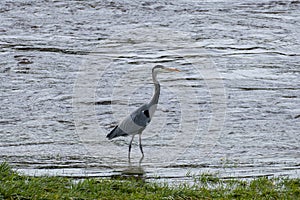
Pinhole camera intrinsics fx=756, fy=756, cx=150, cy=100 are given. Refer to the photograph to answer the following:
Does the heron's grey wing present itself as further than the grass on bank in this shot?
Yes

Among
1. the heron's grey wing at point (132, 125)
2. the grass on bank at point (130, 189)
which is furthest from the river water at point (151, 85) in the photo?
the grass on bank at point (130, 189)

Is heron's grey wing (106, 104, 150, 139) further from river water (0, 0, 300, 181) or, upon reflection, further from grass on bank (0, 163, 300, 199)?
grass on bank (0, 163, 300, 199)

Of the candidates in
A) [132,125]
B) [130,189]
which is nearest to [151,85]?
[132,125]

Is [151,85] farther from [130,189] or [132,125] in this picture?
[130,189]

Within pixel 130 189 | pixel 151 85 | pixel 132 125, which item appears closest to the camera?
pixel 130 189

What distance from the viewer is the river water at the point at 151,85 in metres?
Answer: 10.4

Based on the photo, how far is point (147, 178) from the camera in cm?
934

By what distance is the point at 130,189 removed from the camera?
8.26 m

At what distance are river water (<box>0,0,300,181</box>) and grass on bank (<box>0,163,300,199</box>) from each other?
29.8 inches

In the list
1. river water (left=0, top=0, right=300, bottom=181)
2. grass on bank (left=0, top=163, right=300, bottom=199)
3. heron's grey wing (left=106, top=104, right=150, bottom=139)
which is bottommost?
river water (left=0, top=0, right=300, bottom=181)

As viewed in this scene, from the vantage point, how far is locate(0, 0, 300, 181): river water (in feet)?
34.1

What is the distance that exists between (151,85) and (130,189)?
6726mm

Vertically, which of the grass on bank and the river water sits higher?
the grass on bank

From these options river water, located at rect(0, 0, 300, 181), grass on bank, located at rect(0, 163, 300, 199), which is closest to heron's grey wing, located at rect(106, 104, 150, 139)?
river water, located at rect(0, 0, 300, 181)
